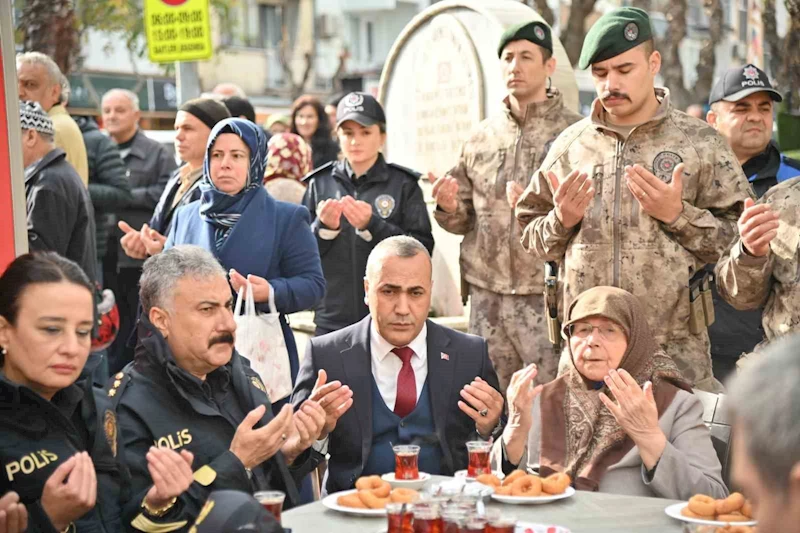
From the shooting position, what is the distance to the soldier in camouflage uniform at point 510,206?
724cm

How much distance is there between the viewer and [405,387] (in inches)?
214

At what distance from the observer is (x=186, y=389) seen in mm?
4648

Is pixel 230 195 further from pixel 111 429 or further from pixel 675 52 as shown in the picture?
pixel 675 52

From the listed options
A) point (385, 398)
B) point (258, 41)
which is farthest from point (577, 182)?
point (258, 41)

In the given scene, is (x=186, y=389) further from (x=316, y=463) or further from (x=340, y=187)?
(x=340, y=187)

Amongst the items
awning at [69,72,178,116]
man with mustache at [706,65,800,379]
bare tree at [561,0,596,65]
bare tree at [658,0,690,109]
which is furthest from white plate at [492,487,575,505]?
awning at [69,72,178,116]

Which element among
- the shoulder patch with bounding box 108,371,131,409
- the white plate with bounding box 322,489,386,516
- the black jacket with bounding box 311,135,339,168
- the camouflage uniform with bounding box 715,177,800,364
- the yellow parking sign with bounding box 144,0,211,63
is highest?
the yellow parking sign with bounding box 144,0,211,63

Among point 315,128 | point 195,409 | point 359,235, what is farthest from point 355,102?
point 195,409

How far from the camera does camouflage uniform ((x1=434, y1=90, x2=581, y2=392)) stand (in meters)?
7.23

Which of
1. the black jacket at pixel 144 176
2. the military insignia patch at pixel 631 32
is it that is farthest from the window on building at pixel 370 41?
the military insignia patch at pixel 631 32

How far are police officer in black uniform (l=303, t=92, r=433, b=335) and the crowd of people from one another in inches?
0.6

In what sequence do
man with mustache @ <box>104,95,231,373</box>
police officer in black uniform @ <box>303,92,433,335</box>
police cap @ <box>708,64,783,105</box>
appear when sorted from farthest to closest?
1. police officer in black uniform @ <box>303,92,433,335</box>
2. police cap @ <box>708,64,783,105</box>
3. man with mustache @ <box>104,95,231,373</box>

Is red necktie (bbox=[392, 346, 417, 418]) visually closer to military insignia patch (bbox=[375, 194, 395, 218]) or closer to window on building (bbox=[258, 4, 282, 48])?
military insignia patch (bbox=[375, 194, 395, 218])

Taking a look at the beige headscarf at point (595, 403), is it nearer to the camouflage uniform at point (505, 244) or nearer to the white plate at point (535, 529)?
the white plate at point (535, 529)
